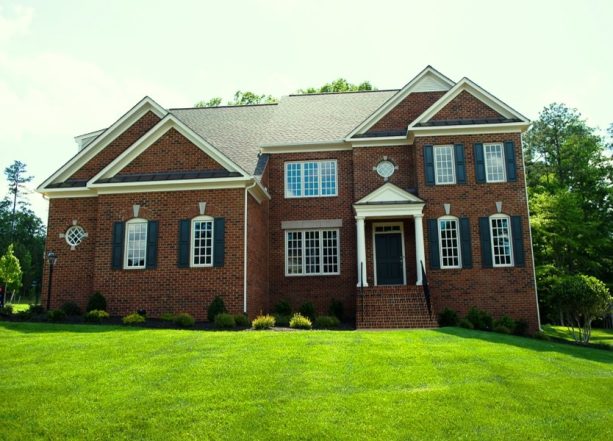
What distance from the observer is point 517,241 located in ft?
58.2

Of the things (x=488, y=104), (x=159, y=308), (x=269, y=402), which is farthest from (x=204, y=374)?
(x=488, y=104)

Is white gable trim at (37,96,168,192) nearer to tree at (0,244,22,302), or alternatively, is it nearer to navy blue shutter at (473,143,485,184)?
navy blue shutter at (473,143,485,184)

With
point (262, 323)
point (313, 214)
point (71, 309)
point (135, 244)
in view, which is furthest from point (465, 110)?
point (71, 309)

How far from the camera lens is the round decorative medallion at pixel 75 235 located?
18.7m

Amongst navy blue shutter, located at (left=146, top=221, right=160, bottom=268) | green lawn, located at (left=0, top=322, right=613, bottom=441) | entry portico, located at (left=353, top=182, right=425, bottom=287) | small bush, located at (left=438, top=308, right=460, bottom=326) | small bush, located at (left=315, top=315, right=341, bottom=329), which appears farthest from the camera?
entry portico, located at (left=353, top=182, right=425, bottom=287)

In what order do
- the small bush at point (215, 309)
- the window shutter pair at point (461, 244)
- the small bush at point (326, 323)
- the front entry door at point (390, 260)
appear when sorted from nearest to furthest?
the small bush at point (215, 309) → the small bush at point (326, 323) → the window shutter pair at point (461, 244) → the front entry door at point (390, 260)

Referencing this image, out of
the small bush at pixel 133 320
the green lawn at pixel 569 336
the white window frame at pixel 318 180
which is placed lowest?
the green lawn at pixel 569 336

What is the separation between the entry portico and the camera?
17.7 meters

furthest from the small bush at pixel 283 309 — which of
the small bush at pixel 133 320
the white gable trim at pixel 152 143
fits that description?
the white gable trim at pixel 152 143

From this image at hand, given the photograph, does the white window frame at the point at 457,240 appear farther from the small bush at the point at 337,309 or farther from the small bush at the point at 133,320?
the small bush at the point at 133,320

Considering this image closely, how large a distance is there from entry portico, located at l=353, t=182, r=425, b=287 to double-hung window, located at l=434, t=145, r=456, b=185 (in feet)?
4.42

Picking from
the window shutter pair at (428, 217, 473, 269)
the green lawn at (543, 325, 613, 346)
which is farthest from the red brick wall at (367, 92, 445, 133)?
the green lawn at (543, 325, 613, 346)

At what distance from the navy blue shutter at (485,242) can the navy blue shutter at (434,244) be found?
4.99ft

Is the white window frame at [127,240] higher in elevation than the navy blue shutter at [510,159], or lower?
lower
